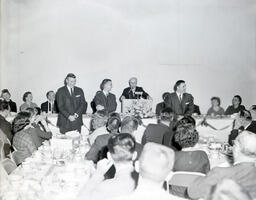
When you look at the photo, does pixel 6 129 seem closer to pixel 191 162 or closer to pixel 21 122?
pixel 21 122

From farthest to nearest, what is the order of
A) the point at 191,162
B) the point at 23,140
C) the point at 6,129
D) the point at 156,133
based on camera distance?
the point at 6,129
the point at 156,133
the point at 23,140
the point at 191,162

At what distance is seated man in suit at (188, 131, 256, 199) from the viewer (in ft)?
7.44

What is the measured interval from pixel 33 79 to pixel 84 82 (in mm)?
1117

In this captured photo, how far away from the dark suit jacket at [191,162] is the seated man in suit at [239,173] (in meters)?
0.34

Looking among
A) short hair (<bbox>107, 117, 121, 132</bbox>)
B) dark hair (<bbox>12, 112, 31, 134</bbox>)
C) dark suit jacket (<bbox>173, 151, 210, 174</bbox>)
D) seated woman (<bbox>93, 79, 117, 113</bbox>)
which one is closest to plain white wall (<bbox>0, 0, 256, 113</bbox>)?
seated woman (<bbox>93, 79, 117, 113</bbox>)

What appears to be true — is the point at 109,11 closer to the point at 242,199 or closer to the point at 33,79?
the point at 33,79

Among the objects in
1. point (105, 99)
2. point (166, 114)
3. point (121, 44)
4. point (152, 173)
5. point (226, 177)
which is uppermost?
point (121, 44)

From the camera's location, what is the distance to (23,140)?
3555mm

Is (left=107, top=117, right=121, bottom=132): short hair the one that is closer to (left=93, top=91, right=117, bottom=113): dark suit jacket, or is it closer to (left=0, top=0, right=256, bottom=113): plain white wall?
(left=93, top=91, right=117, bottom=113): dark suit jacket

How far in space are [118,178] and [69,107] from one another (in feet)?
12.2

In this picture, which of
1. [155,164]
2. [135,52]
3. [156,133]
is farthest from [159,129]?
[135,52]

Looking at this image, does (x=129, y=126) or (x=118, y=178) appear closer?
(x=118, y=178)

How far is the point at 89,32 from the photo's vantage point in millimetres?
8117

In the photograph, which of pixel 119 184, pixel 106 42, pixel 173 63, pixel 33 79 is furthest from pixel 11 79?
pixel 119 184
